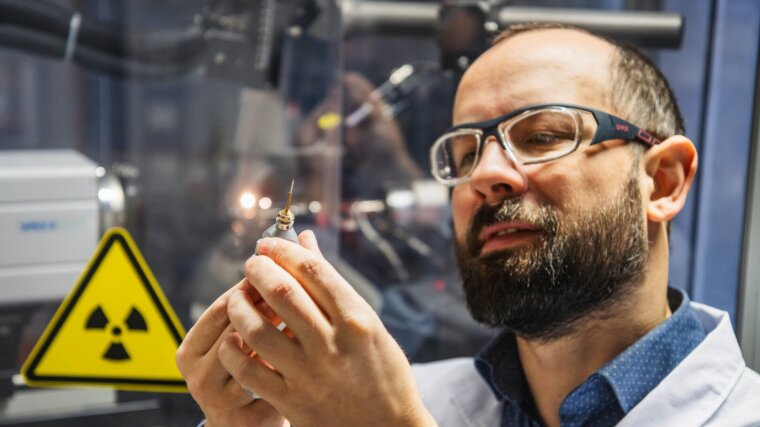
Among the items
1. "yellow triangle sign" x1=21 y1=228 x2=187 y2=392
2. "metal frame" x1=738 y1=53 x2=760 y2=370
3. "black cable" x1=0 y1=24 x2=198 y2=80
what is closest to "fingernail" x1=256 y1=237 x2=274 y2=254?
"yellow triangle sign" x1=21 y1=228 x2=187 y2=392

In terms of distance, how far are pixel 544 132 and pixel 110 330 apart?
0.87 metres

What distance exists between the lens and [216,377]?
2.94 ft

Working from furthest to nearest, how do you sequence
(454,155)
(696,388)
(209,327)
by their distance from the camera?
(454,155)
(696,388)
(209,327)

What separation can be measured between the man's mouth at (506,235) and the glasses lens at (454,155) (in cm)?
13

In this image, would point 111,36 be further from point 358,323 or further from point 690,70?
point 690,70

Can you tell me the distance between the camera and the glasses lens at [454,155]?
1.31 metres

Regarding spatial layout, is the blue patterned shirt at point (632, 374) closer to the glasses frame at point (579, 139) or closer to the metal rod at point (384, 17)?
the glasses frame at point (579, 139)

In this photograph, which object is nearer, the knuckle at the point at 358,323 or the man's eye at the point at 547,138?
the knuckle at the point at 358,323

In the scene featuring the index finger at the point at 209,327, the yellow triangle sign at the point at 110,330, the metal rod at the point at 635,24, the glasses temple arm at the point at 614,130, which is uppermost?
the metal rod at the point at 635,24

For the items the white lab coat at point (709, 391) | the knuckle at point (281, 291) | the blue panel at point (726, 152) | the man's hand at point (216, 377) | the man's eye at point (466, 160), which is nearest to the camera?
the knuckle at point (281, 291)

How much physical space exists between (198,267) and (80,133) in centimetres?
39

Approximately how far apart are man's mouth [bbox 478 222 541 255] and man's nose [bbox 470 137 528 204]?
4cm

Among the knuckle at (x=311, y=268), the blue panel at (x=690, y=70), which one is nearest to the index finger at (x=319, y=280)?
the knuckle at (x=311, y=268)

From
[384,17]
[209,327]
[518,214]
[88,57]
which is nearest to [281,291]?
[209,327]
